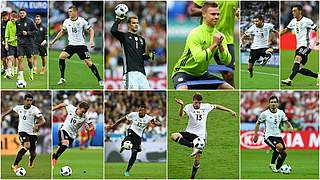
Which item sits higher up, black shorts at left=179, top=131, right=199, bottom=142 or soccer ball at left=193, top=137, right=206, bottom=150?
black shorts at left=179, top=131, right=199, bottom=142

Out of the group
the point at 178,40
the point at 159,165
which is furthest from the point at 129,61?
the point at 159,165

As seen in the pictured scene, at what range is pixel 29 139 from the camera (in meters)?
14.2

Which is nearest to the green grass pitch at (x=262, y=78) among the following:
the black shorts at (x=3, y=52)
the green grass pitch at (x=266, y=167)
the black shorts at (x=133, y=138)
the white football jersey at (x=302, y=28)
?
the white football jersey at (x=302, y=28)

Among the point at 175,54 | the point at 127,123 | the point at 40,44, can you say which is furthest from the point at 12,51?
the point at 175,54

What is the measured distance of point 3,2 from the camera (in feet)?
46.5

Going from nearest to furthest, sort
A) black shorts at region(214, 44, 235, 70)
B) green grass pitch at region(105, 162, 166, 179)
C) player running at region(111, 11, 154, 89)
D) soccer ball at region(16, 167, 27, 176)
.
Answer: black shorts at region(214, 44, 235, 70)
player running at region(111, 11, 154, 89)
green grass pitch at region(105, 162, 166, 179)
soccer ball at region(16, 167, 27, 176)

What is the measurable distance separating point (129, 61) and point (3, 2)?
2302 millimetres

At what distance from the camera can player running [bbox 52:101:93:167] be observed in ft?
46.3

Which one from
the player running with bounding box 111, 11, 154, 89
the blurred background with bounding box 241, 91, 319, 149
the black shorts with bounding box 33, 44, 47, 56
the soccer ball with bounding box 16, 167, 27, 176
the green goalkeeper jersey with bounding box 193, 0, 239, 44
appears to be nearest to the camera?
the green goalkeeper jersey with bounding box 193, 0, 239, 44

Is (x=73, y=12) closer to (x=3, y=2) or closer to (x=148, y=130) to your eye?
(x=3, y=2)

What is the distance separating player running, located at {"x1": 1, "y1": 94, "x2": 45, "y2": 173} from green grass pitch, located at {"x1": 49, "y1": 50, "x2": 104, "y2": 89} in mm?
518

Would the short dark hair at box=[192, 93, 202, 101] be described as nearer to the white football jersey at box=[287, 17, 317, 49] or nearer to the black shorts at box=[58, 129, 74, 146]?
the white football jersey at box=[287, 17, 317, 49]

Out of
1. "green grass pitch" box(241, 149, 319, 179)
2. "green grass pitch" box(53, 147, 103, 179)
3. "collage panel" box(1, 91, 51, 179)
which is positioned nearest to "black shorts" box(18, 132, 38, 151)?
"collage panel" box(1, 91, 51, 179)

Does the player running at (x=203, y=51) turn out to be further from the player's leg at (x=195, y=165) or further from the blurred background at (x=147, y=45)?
the player's leg at (x=195, y=165)
